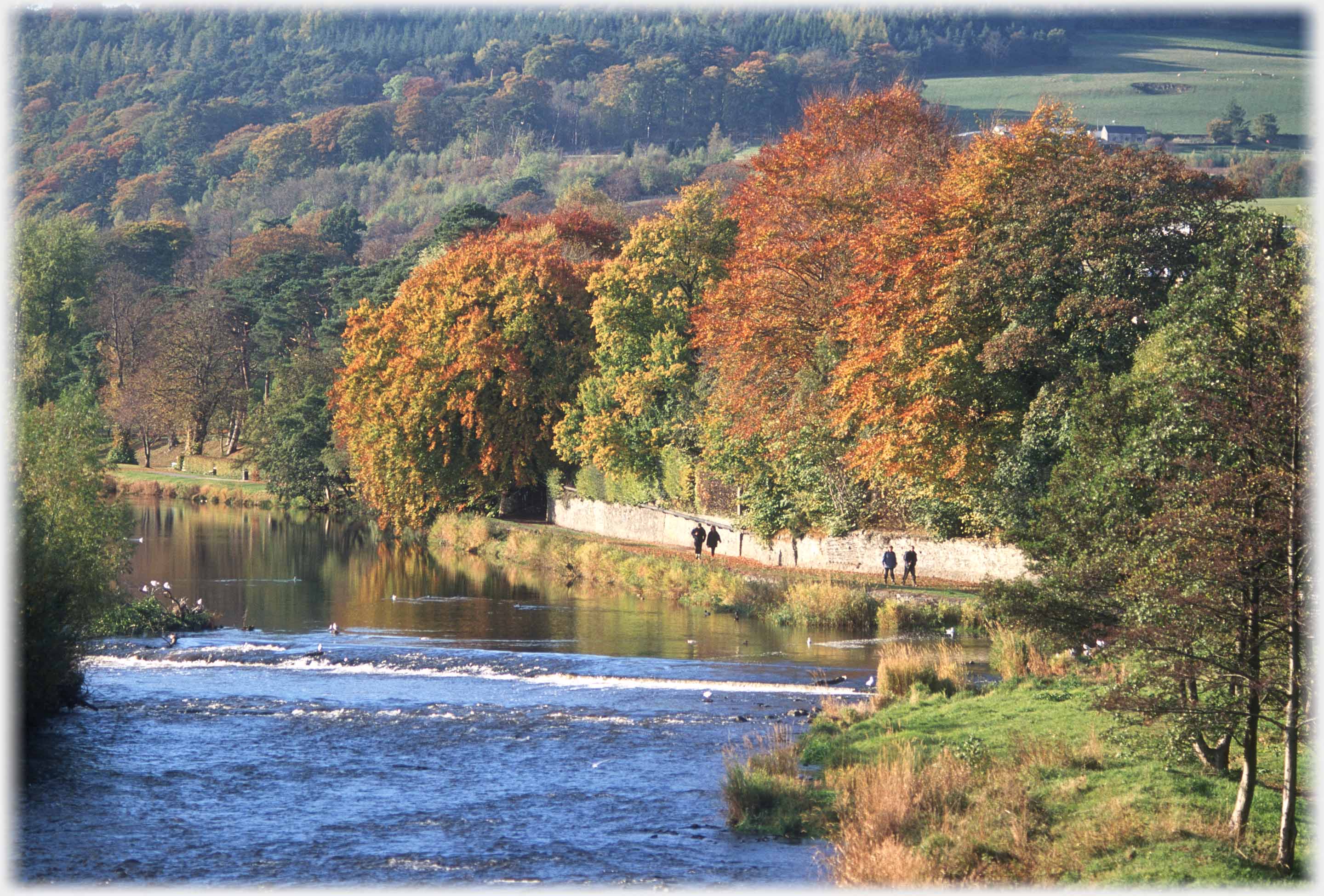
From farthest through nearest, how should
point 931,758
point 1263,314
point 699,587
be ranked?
point 699,587 → point 931,758 → point 1263,314

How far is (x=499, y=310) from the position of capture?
57844 millimetres

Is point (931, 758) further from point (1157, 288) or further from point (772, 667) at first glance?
point (1157, 288)

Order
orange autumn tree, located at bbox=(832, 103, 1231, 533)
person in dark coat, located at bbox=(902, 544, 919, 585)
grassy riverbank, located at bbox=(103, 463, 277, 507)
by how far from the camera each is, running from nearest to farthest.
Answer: orange autumn tree, located at bbox=(832, 103, 1231, 533), person in dark coat, located at bbox=(902, 544, 919, 585), grassy riverbank, located at bbox=(103, 463, 277, 507)

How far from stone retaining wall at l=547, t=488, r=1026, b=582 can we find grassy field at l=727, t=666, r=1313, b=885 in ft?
43.5

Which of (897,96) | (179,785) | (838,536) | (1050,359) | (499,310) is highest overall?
(897,96)

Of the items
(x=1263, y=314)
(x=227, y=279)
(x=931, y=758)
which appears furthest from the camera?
(x=227, y=279)

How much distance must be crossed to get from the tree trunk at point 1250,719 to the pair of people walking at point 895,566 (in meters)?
23.6

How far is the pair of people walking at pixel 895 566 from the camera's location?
40188mm

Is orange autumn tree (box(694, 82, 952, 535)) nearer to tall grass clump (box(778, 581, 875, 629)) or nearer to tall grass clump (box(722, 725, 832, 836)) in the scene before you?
tall grass clump (box(778, 581, 875, 629))

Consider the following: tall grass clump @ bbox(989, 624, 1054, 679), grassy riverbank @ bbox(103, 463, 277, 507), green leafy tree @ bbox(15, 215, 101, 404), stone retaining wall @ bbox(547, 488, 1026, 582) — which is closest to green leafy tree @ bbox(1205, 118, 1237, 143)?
green leafy tree @ bbox(15, 215, 101, 404)

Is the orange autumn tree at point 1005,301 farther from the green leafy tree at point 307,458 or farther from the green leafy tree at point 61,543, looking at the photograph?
the green leafy tree at point 307,458

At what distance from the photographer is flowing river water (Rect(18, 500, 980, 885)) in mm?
18188

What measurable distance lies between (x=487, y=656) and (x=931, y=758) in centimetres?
1414

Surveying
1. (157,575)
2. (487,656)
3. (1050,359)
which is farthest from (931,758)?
(157,575)
